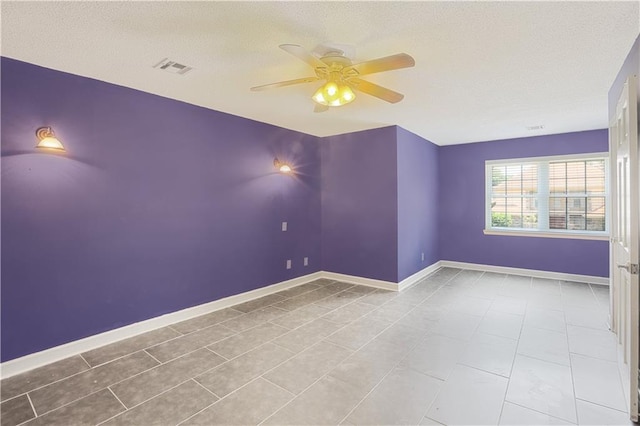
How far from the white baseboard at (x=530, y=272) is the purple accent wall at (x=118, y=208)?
373cm

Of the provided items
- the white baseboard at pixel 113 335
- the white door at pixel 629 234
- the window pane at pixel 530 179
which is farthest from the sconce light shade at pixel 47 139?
the window pane at pixel 530 179

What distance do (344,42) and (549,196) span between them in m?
5.04

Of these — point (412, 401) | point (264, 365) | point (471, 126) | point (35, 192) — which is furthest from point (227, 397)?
point (471, 126)

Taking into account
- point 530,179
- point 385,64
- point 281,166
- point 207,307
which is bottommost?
point 207,307

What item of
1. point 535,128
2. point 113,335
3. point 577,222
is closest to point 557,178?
point 577,222

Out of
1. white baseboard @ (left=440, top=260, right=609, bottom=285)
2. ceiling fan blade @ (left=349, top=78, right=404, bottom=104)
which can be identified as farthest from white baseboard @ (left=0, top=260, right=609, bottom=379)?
ceiling fan blade @ (left=349, top=78, right=404, bottom=104)

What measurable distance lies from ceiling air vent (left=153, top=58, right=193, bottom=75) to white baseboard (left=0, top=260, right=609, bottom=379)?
2474mm

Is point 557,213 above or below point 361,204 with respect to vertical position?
below

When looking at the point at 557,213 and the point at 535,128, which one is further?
the point at 557,213

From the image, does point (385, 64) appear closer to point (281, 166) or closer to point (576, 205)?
point (281, 166)

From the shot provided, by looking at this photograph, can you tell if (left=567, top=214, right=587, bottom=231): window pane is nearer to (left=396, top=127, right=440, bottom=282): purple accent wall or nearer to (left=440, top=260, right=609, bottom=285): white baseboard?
(left=440, top=260, right=609, bottom=285): white baseboard

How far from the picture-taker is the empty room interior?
1.93m

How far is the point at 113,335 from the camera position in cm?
292

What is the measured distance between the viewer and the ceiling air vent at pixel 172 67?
2496 millimetres
